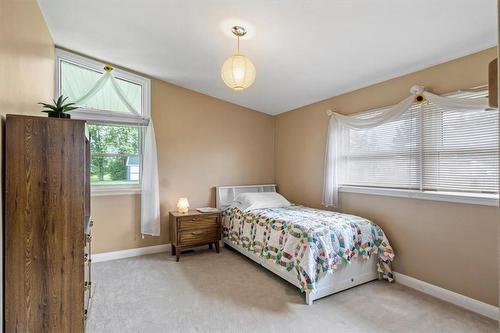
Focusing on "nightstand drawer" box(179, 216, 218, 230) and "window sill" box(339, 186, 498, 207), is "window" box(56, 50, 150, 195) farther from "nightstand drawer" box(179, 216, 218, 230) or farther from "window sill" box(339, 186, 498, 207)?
"window sill" box(339, 186, 498, 207)

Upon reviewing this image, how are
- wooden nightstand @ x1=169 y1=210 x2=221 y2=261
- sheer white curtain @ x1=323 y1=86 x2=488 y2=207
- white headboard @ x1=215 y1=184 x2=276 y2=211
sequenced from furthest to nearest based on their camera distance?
white headboard @ x1=215 y1=184 x2=276 y2=211
wooden nightstand @ x1=169 y1=210 x2=221 y2=261
sheer white curtain @ x1=323 y1=86 x2=488 y2=207

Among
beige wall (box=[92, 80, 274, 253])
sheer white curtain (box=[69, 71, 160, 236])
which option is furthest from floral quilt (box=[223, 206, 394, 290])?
sheer white curtain (box=[69, 71, 160, 236])

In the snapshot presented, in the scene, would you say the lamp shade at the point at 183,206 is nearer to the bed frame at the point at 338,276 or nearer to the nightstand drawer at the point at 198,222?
the nightstand drawer at the point at 198,222

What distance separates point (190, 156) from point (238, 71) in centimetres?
225

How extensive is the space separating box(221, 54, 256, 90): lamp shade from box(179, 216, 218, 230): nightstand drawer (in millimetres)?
2124

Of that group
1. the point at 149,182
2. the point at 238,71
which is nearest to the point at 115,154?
the point at 149,182

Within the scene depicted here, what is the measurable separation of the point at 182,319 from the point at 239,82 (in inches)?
82.7

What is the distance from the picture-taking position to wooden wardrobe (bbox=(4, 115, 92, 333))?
166 centimetres

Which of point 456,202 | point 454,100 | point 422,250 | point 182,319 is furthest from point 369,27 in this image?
point 182,319

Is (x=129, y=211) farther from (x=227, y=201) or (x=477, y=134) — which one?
(x=477, y=134)

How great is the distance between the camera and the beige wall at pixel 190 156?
382 centimetres

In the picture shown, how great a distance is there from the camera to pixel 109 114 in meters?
3.76

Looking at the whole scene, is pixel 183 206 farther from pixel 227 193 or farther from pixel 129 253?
pixel 129 253

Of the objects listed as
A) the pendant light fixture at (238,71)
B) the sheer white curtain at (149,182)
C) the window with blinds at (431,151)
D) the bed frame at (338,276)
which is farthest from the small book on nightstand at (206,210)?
the pendant light fixture at (238,71)
